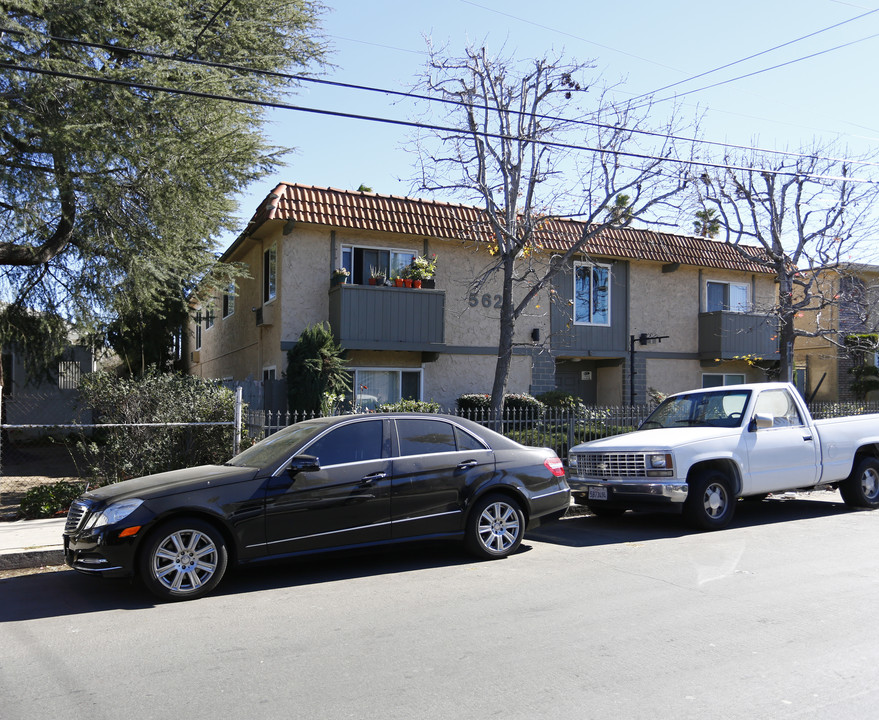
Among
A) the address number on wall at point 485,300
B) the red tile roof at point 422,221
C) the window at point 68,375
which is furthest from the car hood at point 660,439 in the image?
the window at point 68,375

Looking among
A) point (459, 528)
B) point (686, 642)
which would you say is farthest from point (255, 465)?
point (686, 642)

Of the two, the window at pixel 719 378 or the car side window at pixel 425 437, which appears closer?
the car side window at pixel 425 437

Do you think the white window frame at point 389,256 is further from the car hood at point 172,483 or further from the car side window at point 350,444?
the car hood at point 172,483

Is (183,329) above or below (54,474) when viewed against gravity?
above

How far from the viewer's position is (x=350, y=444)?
24.3 ft

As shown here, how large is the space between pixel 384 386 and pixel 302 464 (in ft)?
35.8

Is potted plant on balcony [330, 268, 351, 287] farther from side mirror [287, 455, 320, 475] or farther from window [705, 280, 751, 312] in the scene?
window [705, 280, 751, 312]

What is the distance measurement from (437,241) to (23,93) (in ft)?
30.6

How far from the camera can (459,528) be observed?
7668mm

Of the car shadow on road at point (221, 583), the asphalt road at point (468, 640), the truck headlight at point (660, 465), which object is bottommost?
the car shadow on road at point (221, 583)

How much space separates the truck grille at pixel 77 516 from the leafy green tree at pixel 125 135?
18.2 ft

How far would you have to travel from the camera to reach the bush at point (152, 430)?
10711 mm

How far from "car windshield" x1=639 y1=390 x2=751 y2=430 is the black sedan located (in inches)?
112

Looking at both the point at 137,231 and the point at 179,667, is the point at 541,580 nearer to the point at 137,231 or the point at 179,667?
the point at 179,667
